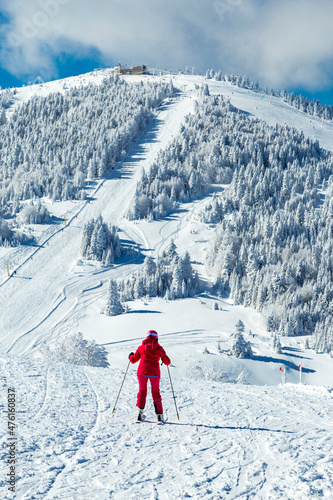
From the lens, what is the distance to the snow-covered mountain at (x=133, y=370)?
584 centimetres

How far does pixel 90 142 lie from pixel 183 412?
113m

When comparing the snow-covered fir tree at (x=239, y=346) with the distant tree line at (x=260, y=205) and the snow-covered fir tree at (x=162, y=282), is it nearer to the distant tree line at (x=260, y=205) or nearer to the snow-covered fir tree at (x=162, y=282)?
the distant tree line at (x=260, y=205)

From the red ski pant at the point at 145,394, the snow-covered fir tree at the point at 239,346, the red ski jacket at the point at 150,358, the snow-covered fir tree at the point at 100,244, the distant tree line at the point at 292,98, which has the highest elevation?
the distant tree line at the point at 292,98

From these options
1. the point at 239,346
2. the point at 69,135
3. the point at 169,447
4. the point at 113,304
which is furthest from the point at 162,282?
the point at 69,135

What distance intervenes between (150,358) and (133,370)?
8133 millimetres

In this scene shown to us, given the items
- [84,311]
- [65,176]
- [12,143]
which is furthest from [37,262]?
[12,143]

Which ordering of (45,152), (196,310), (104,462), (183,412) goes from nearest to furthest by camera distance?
(104,462) < (183,412) < (196,310) < (45,152)

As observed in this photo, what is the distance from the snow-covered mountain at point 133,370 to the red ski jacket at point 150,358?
46.0 inches

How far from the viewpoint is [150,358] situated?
8602 millimetres

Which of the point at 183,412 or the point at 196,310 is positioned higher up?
the point at 183,412

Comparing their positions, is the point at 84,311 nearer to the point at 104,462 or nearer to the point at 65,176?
the point at 104,462

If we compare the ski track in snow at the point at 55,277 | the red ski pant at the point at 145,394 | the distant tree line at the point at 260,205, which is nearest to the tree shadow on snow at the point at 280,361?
the distant tree line at the point at 260,205

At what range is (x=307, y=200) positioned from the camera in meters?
89.0

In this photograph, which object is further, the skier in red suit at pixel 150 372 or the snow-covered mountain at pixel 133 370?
the skier in red suit at pixel 150 372
